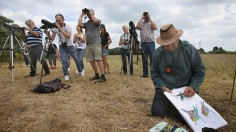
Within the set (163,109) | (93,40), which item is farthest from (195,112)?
(93,40)

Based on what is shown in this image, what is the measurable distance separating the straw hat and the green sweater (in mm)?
246

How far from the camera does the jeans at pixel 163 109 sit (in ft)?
12.6

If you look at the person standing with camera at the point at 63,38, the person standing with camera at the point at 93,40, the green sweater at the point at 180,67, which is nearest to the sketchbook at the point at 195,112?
the green sweater at the point at 180,67

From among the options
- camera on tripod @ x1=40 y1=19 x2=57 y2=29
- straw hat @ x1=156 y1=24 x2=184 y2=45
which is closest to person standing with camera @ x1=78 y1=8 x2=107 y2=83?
camera on tripod @ x1=40 y1=19 x2=57 y2=29

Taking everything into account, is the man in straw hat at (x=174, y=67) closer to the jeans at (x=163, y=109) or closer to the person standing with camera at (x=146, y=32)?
the jeans at (x=163, y=109)

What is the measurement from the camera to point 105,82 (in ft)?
23.2

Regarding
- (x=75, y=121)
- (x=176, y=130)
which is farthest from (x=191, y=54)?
(x=75, y=121)

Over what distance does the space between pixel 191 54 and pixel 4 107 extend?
3.68 meters

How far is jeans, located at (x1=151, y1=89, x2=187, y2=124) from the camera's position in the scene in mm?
3839

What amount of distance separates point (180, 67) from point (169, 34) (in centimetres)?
60

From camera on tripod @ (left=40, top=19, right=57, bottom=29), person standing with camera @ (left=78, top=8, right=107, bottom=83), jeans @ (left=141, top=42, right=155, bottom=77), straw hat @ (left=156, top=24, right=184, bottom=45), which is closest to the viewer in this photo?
straw hat @ (left=156, top=24, right=184, bottom=45)

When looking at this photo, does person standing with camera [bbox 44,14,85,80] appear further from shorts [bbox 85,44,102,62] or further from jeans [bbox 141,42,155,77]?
jeans [bbox 141,42,155,77]

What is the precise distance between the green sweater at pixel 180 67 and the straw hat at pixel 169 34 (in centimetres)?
25

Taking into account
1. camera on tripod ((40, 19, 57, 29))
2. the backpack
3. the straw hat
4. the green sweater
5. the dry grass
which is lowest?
the dry grass
